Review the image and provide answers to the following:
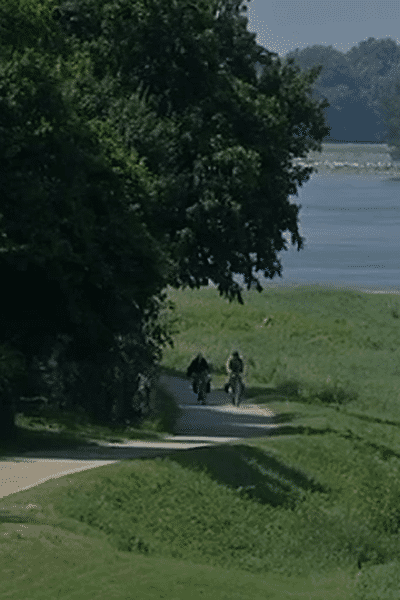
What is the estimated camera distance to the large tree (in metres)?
34.1

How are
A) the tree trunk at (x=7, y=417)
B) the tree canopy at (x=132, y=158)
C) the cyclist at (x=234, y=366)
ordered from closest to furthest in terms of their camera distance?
the tree trunk at (x=7, y=417), the tree canopy at (x=132, y=158), the cyclist at (x=234, y=366)

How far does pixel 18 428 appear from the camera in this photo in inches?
1001

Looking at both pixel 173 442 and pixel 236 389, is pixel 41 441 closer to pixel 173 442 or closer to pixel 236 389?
pixel 173 442

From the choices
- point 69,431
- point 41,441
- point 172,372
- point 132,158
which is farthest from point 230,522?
point 172,372

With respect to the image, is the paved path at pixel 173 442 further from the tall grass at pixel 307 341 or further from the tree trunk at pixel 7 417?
the tall grass at pixel 307 341

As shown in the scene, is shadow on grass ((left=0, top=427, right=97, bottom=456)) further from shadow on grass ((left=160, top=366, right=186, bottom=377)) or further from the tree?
shadow on grass ((left=160, top=366, right=186, bottom=377))

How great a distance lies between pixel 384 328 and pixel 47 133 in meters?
42.1

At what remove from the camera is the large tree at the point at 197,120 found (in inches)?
1341

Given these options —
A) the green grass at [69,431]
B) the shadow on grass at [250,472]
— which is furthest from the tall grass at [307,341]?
the shadow on grass at [250,472]

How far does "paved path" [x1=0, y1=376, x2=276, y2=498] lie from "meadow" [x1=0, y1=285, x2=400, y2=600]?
617 millimetres

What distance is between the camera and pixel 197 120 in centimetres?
3444

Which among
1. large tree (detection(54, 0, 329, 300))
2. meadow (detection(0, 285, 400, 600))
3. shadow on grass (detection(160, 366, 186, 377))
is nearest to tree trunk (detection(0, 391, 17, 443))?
meadow (detection(0, 285, 400, 600))

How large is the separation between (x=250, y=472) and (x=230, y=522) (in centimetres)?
192

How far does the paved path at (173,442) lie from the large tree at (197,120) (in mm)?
3746
